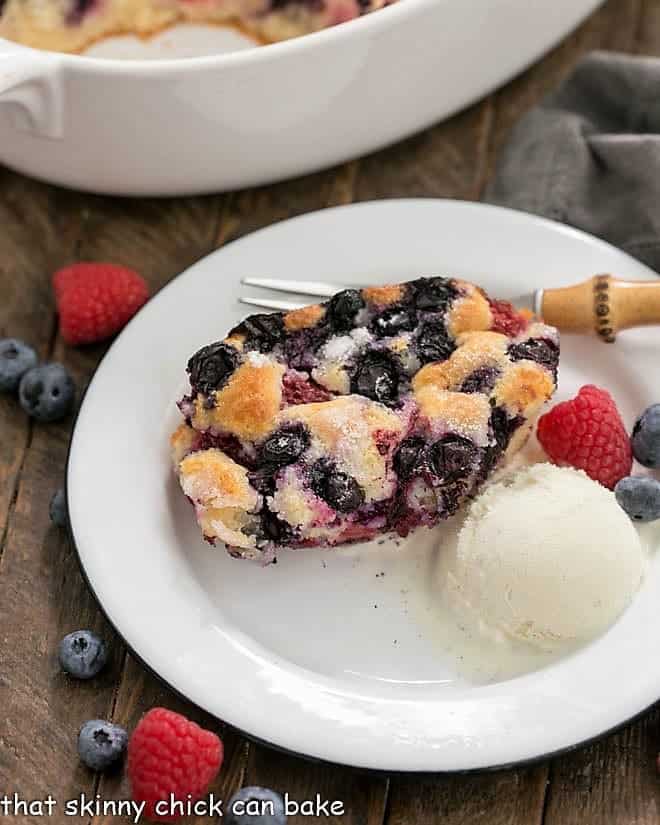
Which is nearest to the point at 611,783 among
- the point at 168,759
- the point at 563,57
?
the point at 168,759

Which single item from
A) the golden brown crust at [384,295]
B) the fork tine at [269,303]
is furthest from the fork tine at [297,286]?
the golden brown crust at [384,295]

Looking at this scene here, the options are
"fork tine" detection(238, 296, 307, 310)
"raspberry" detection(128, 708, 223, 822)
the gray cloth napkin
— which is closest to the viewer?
"raspberry" detection(128, 708, 223, 822)

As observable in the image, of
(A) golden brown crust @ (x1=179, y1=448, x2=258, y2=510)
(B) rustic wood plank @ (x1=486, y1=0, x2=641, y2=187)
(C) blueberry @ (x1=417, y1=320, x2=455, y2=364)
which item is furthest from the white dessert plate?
(B) rustic wood plank @ (x1=486, y1=0, x2=641, y2=187)

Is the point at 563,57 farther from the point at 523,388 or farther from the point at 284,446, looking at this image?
the point at 284,446

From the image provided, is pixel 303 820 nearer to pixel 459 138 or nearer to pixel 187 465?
pixel 187 465

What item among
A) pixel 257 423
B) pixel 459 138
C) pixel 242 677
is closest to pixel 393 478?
pixel 257 423

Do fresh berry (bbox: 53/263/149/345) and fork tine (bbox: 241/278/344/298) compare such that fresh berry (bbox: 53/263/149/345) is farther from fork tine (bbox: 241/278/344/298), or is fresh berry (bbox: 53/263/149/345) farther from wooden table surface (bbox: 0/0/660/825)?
fork tine (bbox: 241/278/344/298)

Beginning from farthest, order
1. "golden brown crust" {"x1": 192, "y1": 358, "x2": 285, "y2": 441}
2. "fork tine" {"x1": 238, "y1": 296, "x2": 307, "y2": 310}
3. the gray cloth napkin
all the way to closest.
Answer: the gray cloth napkin, "fork tine" {"x1": 238, "y1": 296, "x2": 307, "y2": 310}, "golden brown crust" {"x1": 192, "y1": 358, "x2": 285, "y2": 441}
